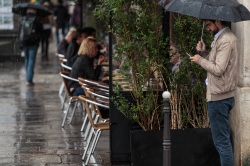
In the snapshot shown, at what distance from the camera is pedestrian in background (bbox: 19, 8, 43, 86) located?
17844 mm

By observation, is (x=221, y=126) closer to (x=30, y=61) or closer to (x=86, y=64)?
(x=86, y=64)

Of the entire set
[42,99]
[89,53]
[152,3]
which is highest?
[152,3]

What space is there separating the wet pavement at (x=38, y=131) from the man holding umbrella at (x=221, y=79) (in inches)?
81.5

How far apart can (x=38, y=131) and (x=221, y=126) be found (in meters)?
4.66

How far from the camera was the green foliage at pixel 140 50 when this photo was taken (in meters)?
8.87

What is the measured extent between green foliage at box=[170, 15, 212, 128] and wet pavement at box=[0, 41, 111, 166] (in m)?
1.27

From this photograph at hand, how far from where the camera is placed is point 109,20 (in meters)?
9.19

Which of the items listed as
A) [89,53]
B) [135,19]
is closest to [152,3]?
[135,19]

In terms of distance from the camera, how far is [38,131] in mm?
12109

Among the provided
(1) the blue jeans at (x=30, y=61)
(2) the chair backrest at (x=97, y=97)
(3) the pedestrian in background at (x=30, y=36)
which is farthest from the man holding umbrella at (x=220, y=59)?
(1) the blue jeans at (x=30, y=61)

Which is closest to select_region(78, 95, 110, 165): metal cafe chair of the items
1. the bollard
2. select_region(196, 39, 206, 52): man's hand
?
select_region(196, 39, 206, 52): man's hand

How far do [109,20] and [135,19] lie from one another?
14.9 inches

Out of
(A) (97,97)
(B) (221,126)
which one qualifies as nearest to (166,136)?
(B) (221,126)

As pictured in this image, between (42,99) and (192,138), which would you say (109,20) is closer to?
(192,138)
